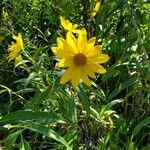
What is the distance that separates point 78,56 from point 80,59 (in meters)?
0.01

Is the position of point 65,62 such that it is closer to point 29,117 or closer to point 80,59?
point 80,59

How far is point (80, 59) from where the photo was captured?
146cm

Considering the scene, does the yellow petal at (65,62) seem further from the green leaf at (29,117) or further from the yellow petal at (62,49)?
the green leaf at (29,117)

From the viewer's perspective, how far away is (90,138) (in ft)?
6.16

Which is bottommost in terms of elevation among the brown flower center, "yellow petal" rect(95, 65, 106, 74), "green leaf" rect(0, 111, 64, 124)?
"green leaf" rect(0, 111, 64, 124)

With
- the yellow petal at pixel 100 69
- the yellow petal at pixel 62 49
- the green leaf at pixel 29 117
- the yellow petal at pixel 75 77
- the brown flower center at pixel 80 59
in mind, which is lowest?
the green leaf at pixel 29 117

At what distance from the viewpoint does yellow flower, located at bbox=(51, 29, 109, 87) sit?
1428 mm

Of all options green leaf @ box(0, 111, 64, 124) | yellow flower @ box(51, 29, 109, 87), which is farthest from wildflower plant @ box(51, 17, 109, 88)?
green leaf @ box(0, 111, 64, 124)

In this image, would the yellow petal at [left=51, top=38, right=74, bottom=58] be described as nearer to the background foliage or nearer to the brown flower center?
the brown flower center

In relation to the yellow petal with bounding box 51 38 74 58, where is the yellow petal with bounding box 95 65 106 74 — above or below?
below

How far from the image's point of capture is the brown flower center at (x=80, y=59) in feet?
4.76

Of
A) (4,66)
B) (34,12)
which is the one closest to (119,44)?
(4,66)

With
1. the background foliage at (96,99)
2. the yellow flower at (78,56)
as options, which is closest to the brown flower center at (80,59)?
the yellow flower at (78,56)

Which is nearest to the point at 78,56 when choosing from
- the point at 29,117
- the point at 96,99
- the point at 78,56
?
the point at 78,56
